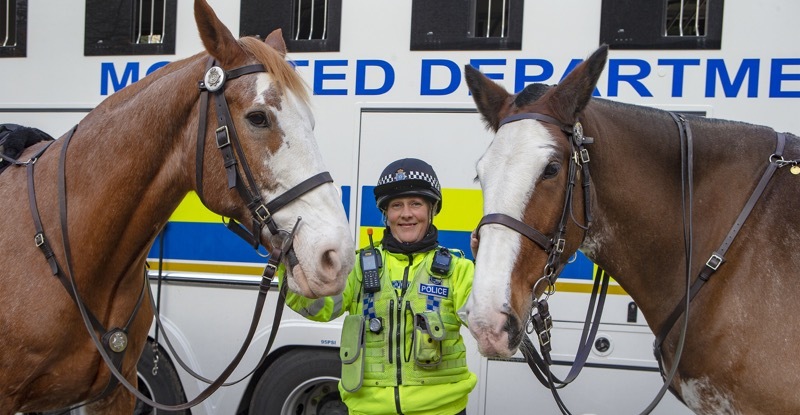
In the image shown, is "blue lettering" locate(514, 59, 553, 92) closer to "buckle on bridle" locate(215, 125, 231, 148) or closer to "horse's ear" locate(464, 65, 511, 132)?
"horse's ear" locate(464, 65, 511, 132)

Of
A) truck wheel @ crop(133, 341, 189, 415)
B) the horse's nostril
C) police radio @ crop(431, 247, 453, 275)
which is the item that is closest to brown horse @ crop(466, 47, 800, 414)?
police radio @ crop(431, 247, 453, 275)

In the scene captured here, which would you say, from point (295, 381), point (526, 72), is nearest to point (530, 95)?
point (526, 72)

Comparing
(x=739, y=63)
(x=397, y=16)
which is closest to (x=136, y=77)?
(x=397, y=16)

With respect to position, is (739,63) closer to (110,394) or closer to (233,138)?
(233,138)

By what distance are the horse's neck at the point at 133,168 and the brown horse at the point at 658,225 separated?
115 cm

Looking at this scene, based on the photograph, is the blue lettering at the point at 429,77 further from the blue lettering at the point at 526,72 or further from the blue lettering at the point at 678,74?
the blue lettering at the point at 678,74

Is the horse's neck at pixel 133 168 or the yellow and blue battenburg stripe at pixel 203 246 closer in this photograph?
the horse's neck at pixel 133 168

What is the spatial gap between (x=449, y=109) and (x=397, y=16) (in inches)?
26.6

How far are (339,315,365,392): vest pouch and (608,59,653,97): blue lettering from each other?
2.17m

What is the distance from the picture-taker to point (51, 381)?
267cm

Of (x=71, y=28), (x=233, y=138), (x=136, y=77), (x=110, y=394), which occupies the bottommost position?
(x=110, y=394)

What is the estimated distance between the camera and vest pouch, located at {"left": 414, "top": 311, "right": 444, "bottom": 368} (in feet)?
8.94

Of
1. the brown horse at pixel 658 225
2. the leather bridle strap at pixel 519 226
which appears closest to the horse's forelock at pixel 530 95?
the brown horse at pixel 658 225

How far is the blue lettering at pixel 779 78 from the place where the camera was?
3740 millimetres
